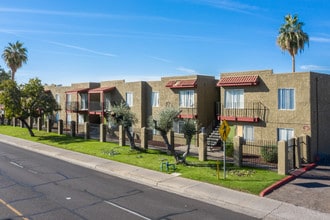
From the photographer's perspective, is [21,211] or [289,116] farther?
[289,116]

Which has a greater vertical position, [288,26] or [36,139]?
[288,26]

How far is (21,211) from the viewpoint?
1139 centimetres

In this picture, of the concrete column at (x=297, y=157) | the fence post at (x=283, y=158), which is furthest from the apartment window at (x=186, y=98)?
the fence post at (x=283, y=158)

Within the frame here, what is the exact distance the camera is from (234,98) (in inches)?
1023

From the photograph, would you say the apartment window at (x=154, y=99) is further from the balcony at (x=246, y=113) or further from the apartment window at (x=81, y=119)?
the apartment window at (x=81, y=119)

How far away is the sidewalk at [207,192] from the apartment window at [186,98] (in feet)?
34.5

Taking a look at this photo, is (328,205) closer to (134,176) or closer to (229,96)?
(134,176)

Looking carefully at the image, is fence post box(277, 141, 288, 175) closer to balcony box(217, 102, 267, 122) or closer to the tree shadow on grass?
balcony box(217, 102, 267, 122)

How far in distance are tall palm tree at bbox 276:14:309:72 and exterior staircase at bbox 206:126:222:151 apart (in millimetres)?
17684

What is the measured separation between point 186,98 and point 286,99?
956 cm

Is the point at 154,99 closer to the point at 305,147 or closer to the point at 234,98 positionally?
the point at 234,98

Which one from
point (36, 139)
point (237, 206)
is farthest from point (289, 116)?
point (36, 139)

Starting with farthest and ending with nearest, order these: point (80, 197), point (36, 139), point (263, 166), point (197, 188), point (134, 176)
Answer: point (36, 139) → point (263, 166) → point (134, 176) → point (197, 188) → point (80, 197)

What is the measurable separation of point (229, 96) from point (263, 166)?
8397 millimetres
